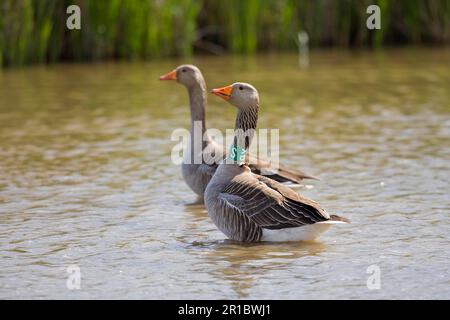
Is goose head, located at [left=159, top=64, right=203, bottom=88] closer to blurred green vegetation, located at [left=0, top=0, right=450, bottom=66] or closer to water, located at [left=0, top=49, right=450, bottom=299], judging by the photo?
water, located at [left=0, top=49, right=450, bottom=299]

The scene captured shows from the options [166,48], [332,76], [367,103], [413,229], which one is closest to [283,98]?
[367,103]

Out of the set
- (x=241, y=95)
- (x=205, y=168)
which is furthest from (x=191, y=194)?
(x=241, y=95)

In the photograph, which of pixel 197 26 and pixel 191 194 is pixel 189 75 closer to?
pixel 191 194

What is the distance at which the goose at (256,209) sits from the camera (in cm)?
676

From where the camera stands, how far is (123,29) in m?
17.1

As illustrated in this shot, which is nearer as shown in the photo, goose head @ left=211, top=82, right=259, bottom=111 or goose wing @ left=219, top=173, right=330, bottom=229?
goose wing @ left=219, top=173, right=330, bottom=229

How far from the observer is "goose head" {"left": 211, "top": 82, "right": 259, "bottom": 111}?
7.42m

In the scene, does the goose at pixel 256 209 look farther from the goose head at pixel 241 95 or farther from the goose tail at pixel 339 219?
the goose head at pixel 241 95

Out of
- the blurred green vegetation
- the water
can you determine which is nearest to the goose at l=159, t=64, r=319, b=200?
the water

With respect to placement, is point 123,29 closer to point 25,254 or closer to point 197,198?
point 197,198

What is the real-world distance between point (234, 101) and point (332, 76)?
27.9 feet

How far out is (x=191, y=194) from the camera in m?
8.78

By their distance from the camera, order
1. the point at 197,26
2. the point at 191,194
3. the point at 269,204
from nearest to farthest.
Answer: the point at 269,204 < the point at 191,194 < the point at 197,26

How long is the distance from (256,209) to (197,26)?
12231 millimetres
